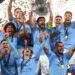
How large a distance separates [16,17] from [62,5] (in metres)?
0.44

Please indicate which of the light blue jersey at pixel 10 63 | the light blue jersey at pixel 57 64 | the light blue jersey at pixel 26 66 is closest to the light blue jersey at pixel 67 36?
the light blue jersey at pixel 57 64

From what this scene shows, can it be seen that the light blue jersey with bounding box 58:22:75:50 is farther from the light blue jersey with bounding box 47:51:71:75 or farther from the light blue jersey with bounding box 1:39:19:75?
the light blue jersey with bounding box 1:39:19:75

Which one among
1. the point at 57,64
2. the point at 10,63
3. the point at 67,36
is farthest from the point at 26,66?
the point at 67,36

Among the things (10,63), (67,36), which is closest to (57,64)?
(67,36)

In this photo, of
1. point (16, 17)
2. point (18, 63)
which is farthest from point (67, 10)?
point (18, 63)

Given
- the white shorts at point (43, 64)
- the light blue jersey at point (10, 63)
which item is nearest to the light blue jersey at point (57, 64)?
the white shorts at point (43, 64)

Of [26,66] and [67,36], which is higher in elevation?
[67,36]

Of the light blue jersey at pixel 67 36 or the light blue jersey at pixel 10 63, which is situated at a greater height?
the light blue jersey at pixel 67 36

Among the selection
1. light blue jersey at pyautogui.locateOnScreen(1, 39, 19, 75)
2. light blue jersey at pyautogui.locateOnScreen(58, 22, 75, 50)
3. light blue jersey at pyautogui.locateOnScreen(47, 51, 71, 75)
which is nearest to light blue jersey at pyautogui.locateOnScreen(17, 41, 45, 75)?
light blue jersey at pyautogui.locateOnScreen(1, 39, 19, 75)

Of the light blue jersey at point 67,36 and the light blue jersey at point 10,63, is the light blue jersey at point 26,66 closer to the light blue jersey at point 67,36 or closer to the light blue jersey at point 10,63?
the light blue jersey at point 10,63

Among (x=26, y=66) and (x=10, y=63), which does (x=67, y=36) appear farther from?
(x=10, y=63)

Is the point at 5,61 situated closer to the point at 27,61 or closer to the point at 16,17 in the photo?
the point at 27,61

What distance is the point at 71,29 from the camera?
2.42 metres

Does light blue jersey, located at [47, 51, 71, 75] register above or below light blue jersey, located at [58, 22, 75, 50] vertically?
below
